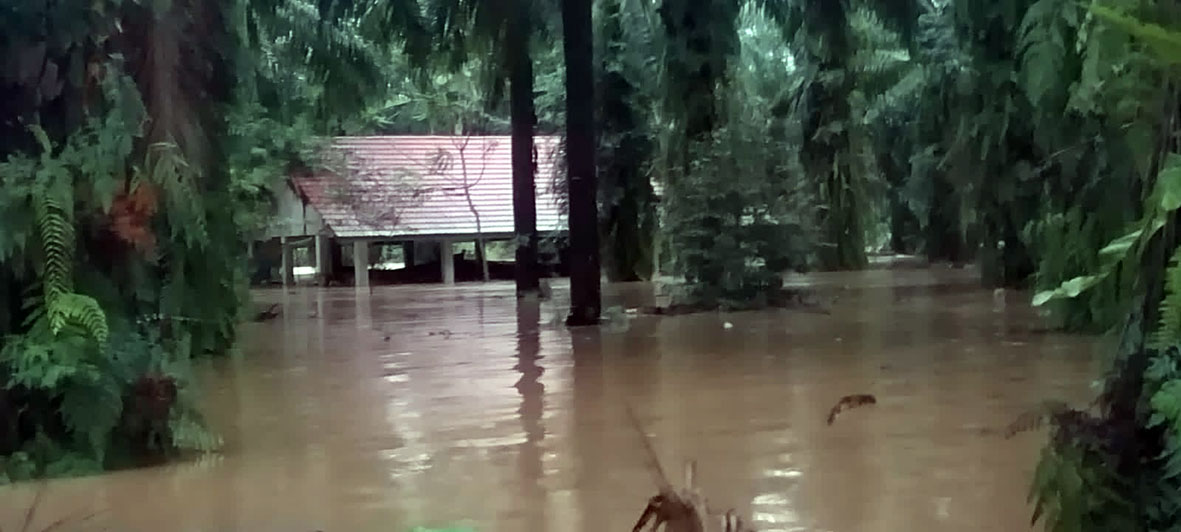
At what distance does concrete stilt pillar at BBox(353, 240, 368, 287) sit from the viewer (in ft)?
72.9

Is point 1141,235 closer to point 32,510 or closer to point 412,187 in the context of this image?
point 32,510

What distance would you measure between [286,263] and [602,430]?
19.0 m

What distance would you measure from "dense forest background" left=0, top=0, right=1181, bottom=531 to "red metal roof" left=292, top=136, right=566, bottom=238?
2279mm

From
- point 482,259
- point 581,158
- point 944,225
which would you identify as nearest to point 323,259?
point 482,259

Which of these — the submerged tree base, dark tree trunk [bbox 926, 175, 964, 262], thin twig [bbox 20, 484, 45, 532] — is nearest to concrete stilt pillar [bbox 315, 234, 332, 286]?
dark tree trunk [bbox 926, 175, 964, 262]

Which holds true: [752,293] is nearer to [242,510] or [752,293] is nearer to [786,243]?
[786,243]

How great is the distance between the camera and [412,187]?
23.2 m

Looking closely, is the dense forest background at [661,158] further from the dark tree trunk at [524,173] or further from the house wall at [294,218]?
the house wall at [294,218]

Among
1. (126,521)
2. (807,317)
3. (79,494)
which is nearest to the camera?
(126,521)

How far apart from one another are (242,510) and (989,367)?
4.61m

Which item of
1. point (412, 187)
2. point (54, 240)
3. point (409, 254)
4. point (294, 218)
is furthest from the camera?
point (409, 254)

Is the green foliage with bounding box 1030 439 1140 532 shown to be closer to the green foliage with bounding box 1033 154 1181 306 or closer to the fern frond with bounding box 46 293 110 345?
the green foliage with bounding box 1033 154 1181 306

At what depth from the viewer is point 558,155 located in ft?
57.5

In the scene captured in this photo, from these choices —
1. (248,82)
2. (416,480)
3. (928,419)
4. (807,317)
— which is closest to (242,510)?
(416,480)
